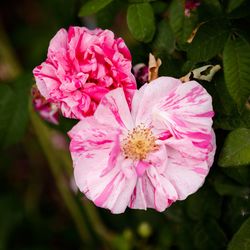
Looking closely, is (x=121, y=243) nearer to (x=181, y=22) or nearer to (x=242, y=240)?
(x=242, y=240)

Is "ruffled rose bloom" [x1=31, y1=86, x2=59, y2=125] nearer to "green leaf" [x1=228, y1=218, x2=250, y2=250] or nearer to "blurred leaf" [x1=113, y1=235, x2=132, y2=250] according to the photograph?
"green leaf" [x1=228, y1=218, x2=250, y2=250]

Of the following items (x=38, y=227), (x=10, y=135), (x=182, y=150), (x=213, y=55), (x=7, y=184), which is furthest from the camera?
(x=7, y=184)

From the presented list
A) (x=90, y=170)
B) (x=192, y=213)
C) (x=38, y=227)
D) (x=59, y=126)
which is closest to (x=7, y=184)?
(x=38, y=227)

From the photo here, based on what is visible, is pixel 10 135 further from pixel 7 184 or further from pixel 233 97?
pixel 7 184

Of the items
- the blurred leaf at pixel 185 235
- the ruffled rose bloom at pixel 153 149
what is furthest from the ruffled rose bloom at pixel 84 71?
the blurred leaf at pixel 185 235

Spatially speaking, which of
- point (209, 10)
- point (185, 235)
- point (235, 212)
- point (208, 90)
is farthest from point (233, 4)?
point (185, 235)

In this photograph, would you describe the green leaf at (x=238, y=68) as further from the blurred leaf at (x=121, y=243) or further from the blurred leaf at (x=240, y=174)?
the blurred leaf at (x=121, y=243)
